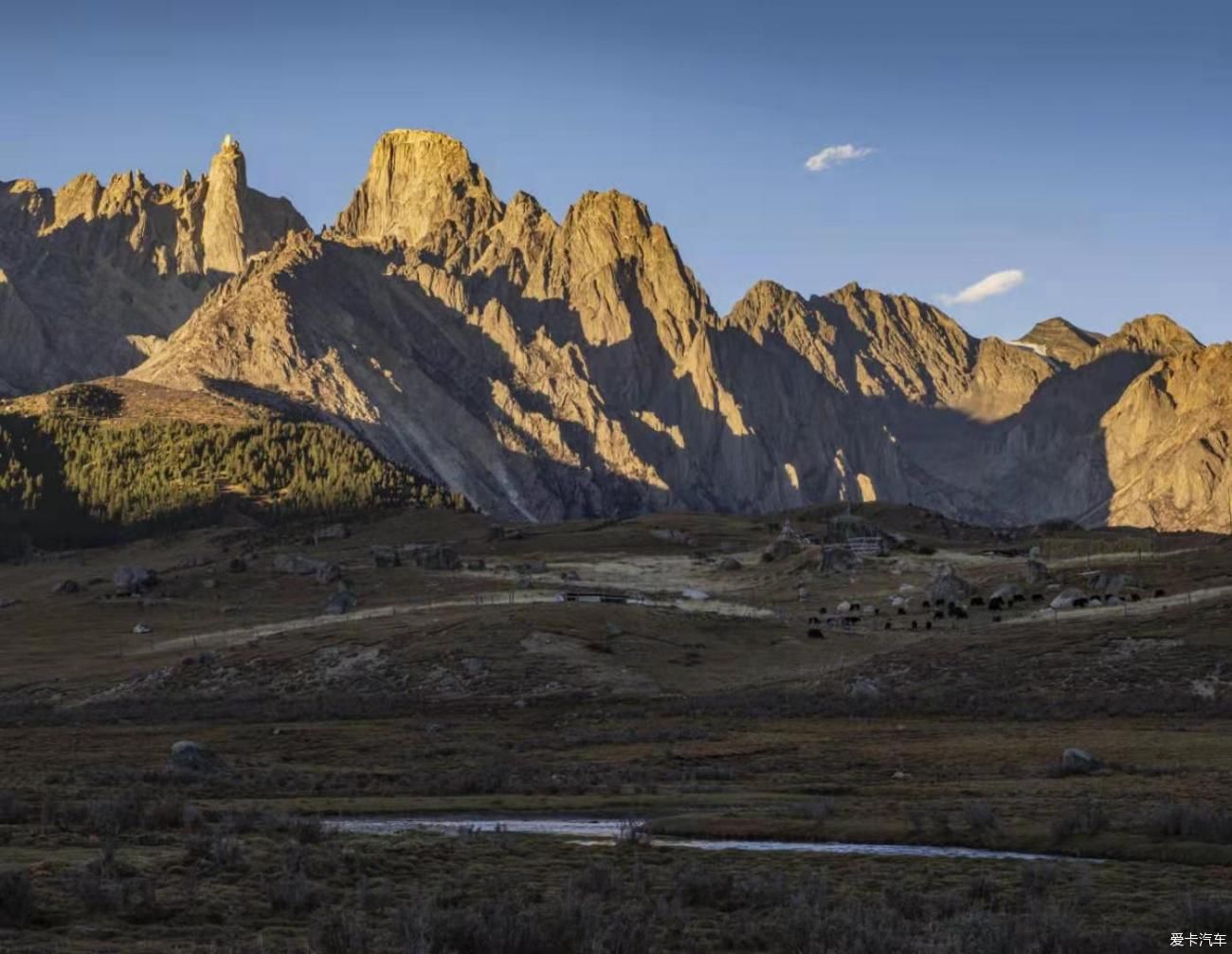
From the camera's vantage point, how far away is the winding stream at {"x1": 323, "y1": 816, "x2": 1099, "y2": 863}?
37.0m

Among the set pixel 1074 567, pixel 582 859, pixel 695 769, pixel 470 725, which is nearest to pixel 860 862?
pixel 582 859

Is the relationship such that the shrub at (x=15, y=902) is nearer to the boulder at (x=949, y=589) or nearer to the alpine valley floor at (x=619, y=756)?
the alpine valley floor at (x=619, y=756)

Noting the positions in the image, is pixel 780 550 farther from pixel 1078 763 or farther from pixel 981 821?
pixel 981 821

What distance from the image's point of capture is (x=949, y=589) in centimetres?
12925

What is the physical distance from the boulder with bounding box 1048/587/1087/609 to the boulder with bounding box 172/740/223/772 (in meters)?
76.1

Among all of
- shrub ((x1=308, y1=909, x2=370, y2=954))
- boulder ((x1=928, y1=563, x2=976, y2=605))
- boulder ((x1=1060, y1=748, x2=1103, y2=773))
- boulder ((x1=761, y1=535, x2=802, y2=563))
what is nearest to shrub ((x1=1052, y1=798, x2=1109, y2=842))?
boulder ((x1=1060, y1=748, x2=1103, y2=773))

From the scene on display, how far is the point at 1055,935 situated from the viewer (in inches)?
922

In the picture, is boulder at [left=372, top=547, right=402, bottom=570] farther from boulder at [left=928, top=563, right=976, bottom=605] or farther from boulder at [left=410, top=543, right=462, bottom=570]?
boulder at [left=928, top=563, right=976, bottom=605]

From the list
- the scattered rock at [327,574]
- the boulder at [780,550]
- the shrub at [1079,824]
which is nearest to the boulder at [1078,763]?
the shrub at [1079,824]

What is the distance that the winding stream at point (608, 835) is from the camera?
36969mm

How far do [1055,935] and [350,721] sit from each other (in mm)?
63871

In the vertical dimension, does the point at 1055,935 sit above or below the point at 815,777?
above

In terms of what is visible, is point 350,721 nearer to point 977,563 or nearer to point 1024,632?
point 1024,632

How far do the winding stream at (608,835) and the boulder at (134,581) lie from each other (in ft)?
399
